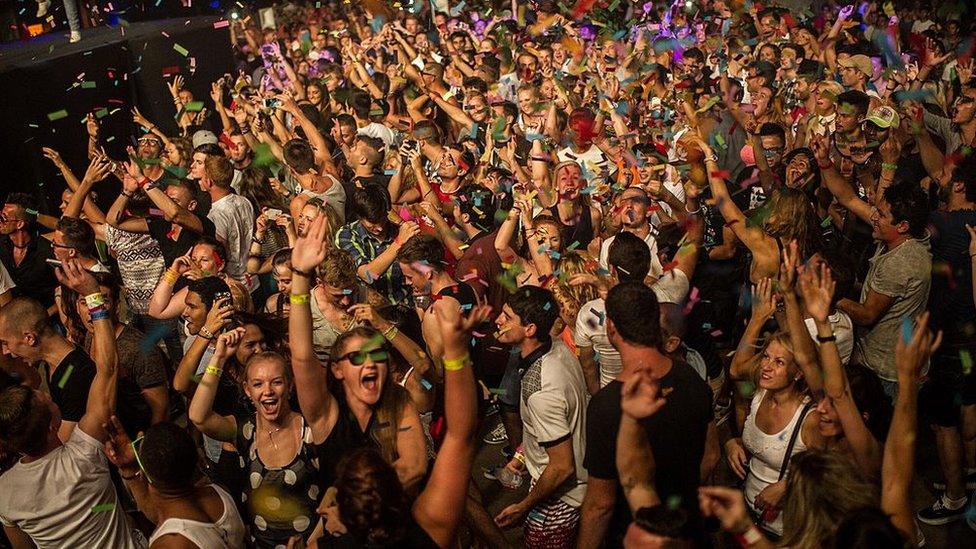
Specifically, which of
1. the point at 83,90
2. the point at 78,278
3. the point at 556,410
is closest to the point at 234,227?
the point at 78,278

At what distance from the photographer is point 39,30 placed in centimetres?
1184

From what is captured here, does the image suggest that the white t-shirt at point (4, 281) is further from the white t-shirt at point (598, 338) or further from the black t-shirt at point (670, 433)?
the black t-shirt at point (670, 433)

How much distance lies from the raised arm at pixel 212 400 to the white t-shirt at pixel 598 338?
1609mm

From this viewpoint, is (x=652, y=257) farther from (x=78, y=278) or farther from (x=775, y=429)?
(x=78, y=278)

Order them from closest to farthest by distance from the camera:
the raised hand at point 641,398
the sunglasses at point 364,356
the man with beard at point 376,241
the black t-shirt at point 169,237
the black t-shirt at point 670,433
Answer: the raised hand at point 641,398 < the black t-shirt at point 670,433 < the sunglasses at point 364,356 < the man with beard at point 376,241 < the black t-shirt at point 169,237

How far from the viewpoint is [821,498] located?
2434mm

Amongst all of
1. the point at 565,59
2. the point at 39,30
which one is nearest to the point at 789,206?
the point at 565,59

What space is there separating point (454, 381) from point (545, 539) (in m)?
1.24

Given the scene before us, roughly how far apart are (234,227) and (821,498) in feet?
14.3

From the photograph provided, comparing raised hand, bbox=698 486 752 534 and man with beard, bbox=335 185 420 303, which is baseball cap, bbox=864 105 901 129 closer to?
man with beard, bbox=335 185 420 303

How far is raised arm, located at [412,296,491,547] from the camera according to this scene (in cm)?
252

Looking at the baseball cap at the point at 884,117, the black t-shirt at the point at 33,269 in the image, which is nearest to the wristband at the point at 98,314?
the black t-shirt at the point at 33,269

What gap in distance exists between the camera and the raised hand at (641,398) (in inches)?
96.3

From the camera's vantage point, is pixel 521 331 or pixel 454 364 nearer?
pixel 454 364
